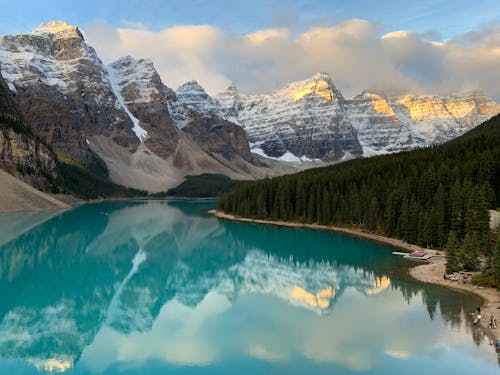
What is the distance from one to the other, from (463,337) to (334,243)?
43160 millimetres

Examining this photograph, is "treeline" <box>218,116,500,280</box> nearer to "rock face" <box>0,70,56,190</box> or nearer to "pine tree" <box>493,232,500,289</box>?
"pine tree" <box>493,232,500,289</box>

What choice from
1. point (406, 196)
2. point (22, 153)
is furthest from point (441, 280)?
point (22, 153)

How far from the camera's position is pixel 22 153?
160 m

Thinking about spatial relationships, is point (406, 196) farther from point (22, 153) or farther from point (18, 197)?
point (22, 153)

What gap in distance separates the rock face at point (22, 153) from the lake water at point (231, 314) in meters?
93.3

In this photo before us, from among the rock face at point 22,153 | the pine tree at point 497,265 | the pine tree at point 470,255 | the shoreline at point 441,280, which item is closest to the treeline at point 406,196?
the pine tree at point 470,255

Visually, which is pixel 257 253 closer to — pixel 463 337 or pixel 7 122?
pixel 463 337

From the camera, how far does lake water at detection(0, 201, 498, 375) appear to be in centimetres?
2616

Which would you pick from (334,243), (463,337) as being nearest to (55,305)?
(463,337)

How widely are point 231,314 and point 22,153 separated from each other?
14309 cm

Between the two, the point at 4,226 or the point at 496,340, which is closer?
the point at 496,340

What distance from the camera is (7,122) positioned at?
165 m

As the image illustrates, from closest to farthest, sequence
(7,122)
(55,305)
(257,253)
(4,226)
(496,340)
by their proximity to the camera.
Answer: (496,340) < (55,305) < (257,253) < (4,226) < (7,122)

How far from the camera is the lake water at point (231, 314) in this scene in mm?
26156
